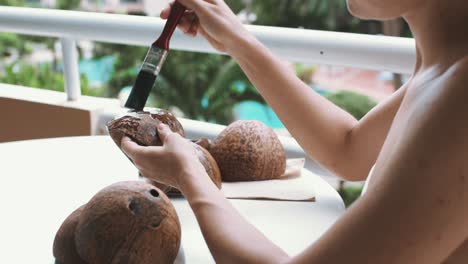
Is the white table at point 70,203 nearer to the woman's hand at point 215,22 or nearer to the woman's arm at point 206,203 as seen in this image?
the woman's arm at point 206,203

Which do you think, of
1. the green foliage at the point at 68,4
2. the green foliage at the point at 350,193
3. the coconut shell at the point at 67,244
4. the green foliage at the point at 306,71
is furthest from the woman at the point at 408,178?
the green foliage at the point at 306,71

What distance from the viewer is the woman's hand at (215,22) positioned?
139cm

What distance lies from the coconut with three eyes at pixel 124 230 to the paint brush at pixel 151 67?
0.28 meters

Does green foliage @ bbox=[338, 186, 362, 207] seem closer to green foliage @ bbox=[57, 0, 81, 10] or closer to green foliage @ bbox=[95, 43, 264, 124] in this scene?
green foliage @ bbox=[95, 43, 264, 124]

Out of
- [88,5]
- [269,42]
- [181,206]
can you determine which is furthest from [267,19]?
[181,206]

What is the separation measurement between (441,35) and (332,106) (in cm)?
57

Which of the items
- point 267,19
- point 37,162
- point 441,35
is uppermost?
point 441,35

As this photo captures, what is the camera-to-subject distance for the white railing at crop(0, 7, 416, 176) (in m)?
1.72

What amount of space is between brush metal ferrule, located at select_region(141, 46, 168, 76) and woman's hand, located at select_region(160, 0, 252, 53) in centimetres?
11

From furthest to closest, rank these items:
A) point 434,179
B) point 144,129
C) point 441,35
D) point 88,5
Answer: point 88,5
point 144,129
point 441,35
point 434,179

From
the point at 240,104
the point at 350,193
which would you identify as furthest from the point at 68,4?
the point at 350,193

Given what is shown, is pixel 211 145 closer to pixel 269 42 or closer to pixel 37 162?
pixel 37 162

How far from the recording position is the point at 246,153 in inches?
52.4

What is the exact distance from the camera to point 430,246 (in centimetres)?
72
